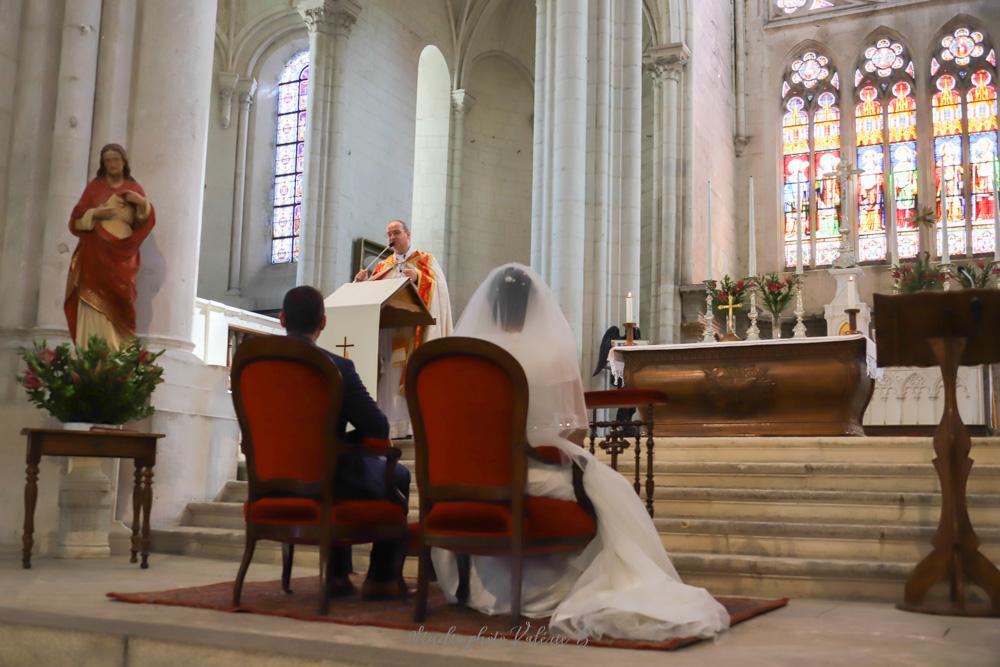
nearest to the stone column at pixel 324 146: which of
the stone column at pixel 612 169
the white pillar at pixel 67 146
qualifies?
the stone column at pixel 612 169

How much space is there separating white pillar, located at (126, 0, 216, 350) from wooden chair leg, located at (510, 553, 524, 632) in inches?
167

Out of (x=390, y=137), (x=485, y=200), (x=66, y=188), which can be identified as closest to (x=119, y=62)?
(x=66, y=188)

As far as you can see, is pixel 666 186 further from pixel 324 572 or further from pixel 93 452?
pixel 324 572

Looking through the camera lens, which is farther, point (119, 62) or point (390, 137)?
point (390, 137)

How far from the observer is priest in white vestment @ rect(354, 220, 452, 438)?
7836mm

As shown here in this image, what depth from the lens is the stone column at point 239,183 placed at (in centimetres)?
1833

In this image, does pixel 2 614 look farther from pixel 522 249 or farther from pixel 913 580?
pixel 522 249

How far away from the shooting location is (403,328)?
8047 mm

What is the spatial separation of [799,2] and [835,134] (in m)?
2.77

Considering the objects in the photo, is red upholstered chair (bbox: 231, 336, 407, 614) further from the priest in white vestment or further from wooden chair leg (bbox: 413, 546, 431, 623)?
the priest in white vestment

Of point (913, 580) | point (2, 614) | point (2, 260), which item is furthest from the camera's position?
point (2, 260)

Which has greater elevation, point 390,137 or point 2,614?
point 390,137

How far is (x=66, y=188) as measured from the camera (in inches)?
276

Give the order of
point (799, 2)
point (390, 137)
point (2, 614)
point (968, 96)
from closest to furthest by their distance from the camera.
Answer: point (2, 614), point (390, 137), point (968, 96), point (799, 2)
